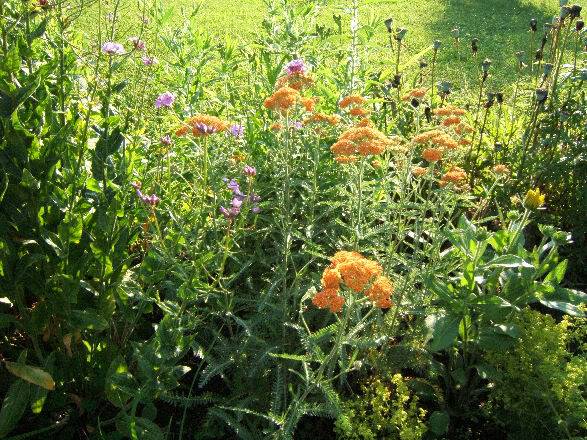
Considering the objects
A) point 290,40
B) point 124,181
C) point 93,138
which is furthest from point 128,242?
point 290,40

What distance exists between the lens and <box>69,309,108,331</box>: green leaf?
1.81 metres

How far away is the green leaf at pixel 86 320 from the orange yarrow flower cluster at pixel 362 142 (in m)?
0.81

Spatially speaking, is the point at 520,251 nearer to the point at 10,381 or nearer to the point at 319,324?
the point at 319,324

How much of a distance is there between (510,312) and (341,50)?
1625mm

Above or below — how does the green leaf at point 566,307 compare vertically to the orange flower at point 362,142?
below

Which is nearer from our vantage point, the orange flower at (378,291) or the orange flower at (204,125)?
the orange flower at (378,291)

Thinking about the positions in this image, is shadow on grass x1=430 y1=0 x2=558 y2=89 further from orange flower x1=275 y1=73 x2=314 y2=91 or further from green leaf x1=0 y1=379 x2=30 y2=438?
green leaf x1=0 y1=379 x2=30 y2=438

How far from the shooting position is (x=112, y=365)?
5.88 ft

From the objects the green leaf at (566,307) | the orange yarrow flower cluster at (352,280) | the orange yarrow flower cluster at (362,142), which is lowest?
the green leaf at (566,307)

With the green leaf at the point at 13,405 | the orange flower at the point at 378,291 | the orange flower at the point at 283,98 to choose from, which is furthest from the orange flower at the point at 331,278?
the green leaf at the point at 13,405

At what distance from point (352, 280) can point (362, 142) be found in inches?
20.8

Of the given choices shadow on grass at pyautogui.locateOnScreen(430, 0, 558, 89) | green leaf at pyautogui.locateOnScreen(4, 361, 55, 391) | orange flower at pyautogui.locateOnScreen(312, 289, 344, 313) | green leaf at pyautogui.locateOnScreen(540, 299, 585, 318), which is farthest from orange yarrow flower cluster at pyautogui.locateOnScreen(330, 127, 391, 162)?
shadow on grass at pyautogui.locateOnScreen(430, 0, 558, 89)

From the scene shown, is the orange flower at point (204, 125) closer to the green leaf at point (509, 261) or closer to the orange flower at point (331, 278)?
the orange flower at point (331, 278)

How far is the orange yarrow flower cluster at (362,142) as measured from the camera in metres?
1.72
